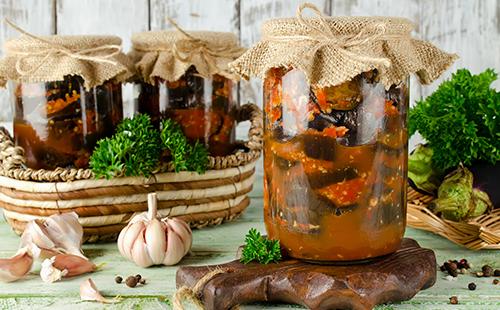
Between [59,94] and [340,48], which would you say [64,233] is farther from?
[340,48]

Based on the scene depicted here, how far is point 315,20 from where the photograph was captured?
938mm

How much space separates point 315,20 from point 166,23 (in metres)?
0.92

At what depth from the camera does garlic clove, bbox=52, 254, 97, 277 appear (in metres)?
1.09

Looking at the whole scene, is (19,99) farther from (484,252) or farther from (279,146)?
(484,252)

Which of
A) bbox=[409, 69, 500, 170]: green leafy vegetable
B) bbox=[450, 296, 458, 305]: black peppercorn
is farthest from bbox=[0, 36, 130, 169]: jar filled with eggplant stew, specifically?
bbox=[450, 296, 458, 305]: black peppercorn

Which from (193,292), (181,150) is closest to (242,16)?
(181,150)

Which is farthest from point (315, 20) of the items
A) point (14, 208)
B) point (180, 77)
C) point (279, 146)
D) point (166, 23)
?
point (166, 23)

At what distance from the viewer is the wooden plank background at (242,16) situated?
177 cm

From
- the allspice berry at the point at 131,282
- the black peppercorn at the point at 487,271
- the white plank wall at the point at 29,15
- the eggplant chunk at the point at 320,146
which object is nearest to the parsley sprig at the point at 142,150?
the allspice berry at the point at 131,282

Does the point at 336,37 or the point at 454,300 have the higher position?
Result: the point at 336,37

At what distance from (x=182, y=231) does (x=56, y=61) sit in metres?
0.34

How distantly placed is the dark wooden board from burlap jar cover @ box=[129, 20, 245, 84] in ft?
1.37

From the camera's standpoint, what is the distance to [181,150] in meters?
1.24

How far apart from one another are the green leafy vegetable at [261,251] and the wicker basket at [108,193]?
0.94 ft
